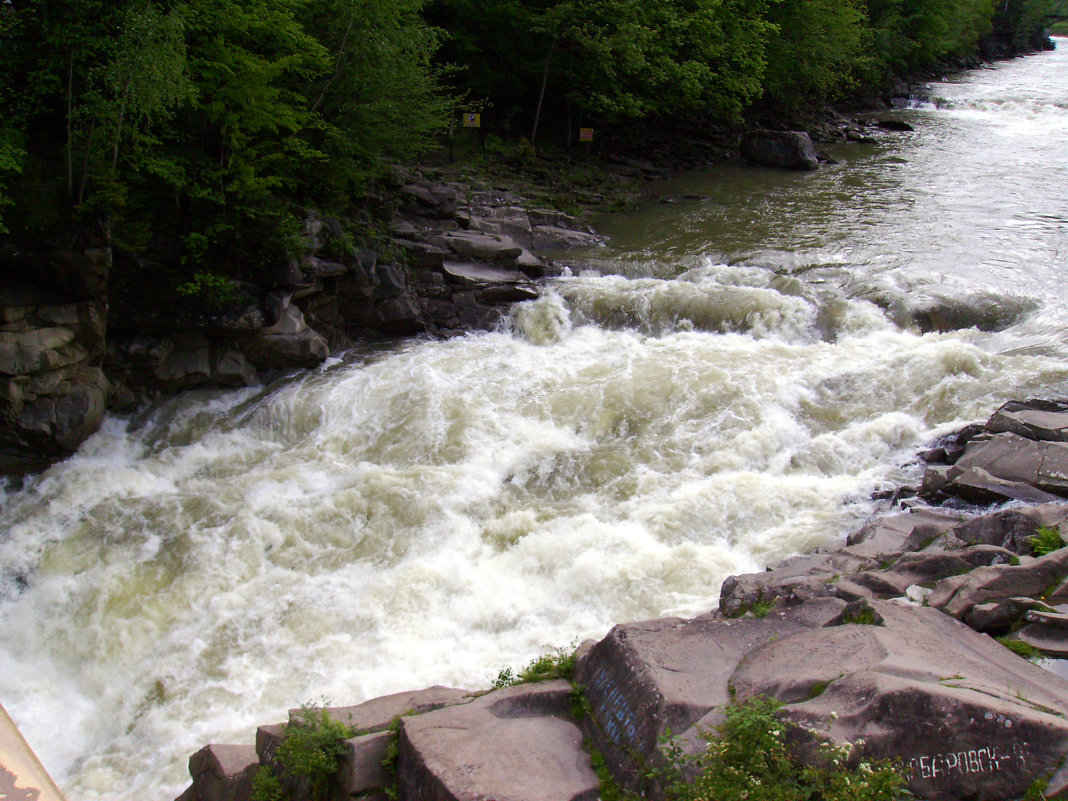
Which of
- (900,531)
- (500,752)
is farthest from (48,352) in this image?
(900,531)

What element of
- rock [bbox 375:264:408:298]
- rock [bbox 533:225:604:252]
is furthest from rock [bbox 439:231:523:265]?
rock [bbox 533:225:604:252]

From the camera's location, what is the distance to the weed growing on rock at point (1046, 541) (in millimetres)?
6957

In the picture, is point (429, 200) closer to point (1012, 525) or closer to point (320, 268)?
point (320, 268)

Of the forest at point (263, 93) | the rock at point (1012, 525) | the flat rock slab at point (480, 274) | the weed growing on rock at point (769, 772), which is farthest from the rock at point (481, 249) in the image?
the weed growing on rock at point (769, 772)

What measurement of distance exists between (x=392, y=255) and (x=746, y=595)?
1034cm

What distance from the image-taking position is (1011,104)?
37.1 m

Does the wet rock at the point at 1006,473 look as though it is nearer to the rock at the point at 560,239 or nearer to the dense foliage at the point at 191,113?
the dense foliage at the point at 191,113

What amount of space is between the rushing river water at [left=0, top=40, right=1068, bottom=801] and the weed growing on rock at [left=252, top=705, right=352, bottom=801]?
1.79m

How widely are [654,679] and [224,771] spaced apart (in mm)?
3518

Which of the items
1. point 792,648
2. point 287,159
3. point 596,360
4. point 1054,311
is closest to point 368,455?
point 596,360

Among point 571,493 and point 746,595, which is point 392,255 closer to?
point 571,493

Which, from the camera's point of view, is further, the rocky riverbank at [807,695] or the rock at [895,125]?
the rock at [895,125]

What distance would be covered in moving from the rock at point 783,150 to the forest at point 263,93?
1673 mm

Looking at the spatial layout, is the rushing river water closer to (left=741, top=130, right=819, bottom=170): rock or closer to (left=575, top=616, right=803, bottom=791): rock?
(left=575, top=616, right=803, bottom=791): rock
